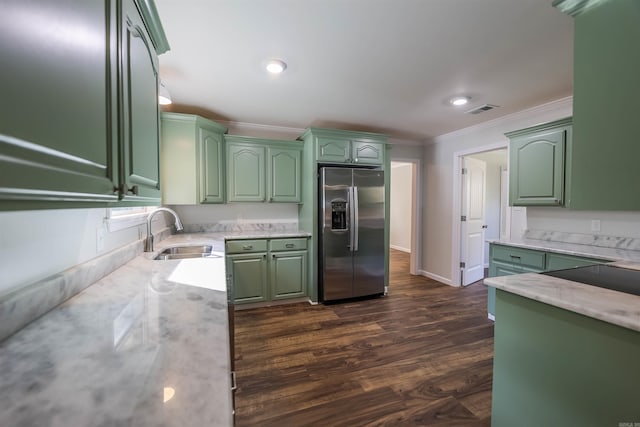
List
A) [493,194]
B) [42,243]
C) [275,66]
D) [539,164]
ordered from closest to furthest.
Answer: [42,243] → [275,66] → [539,164] → [493,194]

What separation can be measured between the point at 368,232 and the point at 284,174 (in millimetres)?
1323

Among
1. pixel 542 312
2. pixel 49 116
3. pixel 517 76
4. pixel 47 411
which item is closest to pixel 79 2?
pixel 49 116

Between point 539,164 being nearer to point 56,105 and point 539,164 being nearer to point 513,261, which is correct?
point 513,261

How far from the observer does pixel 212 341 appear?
0.76 metres

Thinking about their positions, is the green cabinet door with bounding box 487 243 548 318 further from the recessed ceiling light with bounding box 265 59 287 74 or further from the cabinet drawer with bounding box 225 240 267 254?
the recessed ceiling light with bounding box 265 59 287 74

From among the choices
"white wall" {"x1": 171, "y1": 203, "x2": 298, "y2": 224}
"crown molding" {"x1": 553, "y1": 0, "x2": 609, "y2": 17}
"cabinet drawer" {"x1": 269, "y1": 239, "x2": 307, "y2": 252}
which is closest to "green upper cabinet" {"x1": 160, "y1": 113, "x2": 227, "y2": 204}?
"white wall" {"x1": 171, "y1": 203, "x2": 298, "y2": 224}

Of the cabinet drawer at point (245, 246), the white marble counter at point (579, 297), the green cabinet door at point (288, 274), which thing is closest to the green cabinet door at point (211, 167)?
the cabinet drawer at point (245, 246)

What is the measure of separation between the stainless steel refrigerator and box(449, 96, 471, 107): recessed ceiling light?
1.13m

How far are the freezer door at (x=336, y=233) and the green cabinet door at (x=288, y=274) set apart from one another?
0.89 ft

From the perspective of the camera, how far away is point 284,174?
3.47 metres

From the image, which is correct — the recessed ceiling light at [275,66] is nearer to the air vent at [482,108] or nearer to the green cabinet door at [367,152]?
the green cabinet door at [367,152]

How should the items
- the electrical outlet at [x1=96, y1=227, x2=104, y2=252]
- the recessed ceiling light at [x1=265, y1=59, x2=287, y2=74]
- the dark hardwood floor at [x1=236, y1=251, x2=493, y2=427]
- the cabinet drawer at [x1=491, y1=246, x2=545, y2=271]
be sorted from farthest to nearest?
the cabinet drawer at [x1=491, y1=246, x2=545, y2=271], the recessed ceiling light at [x1=265, y1=59, x2=287, y2=74], the dark hardwood floor at [x1=236, y1=251, x2=493, y2=427], the electrical outlet at [x1=96, y1=227, x2=104, y2=252]

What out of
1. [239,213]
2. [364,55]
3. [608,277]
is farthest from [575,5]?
[239,213]

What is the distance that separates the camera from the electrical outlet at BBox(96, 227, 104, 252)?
1421mm
